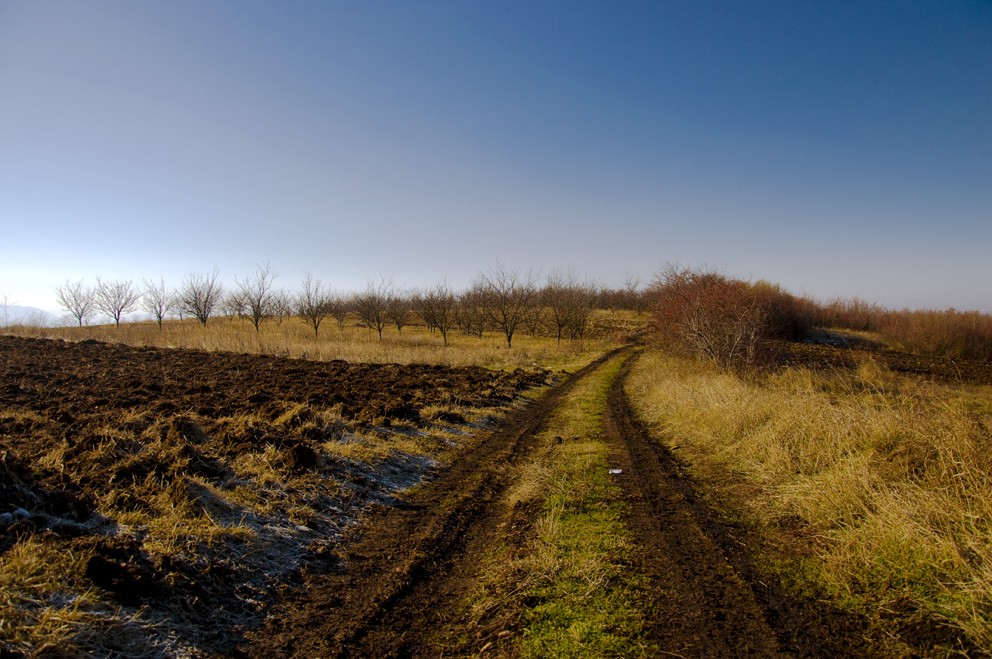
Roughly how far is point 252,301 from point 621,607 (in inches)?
2090

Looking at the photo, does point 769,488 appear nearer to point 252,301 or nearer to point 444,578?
point 444,578

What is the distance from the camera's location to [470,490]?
259 inches

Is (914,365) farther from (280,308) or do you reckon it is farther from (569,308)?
(280,308)

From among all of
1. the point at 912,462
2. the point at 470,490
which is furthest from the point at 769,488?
the point at 470,490

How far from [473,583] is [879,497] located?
4280 mm

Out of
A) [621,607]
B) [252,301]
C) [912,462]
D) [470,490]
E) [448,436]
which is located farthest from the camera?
[252,301]

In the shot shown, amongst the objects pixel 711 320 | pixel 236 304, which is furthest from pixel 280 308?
pixel 711 320

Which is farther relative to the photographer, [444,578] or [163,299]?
[163,299]

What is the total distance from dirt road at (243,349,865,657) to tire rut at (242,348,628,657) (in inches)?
0.4

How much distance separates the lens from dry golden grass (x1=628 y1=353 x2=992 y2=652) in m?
3.54

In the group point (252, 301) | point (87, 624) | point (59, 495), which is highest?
point (252, 301)

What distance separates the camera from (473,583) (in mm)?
4125

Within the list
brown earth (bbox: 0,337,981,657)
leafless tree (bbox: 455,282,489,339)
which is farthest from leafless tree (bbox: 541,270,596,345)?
brown earth (bbox: 0,337,981,657)

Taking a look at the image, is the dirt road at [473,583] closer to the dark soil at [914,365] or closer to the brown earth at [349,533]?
the brown earth at [349,533]
